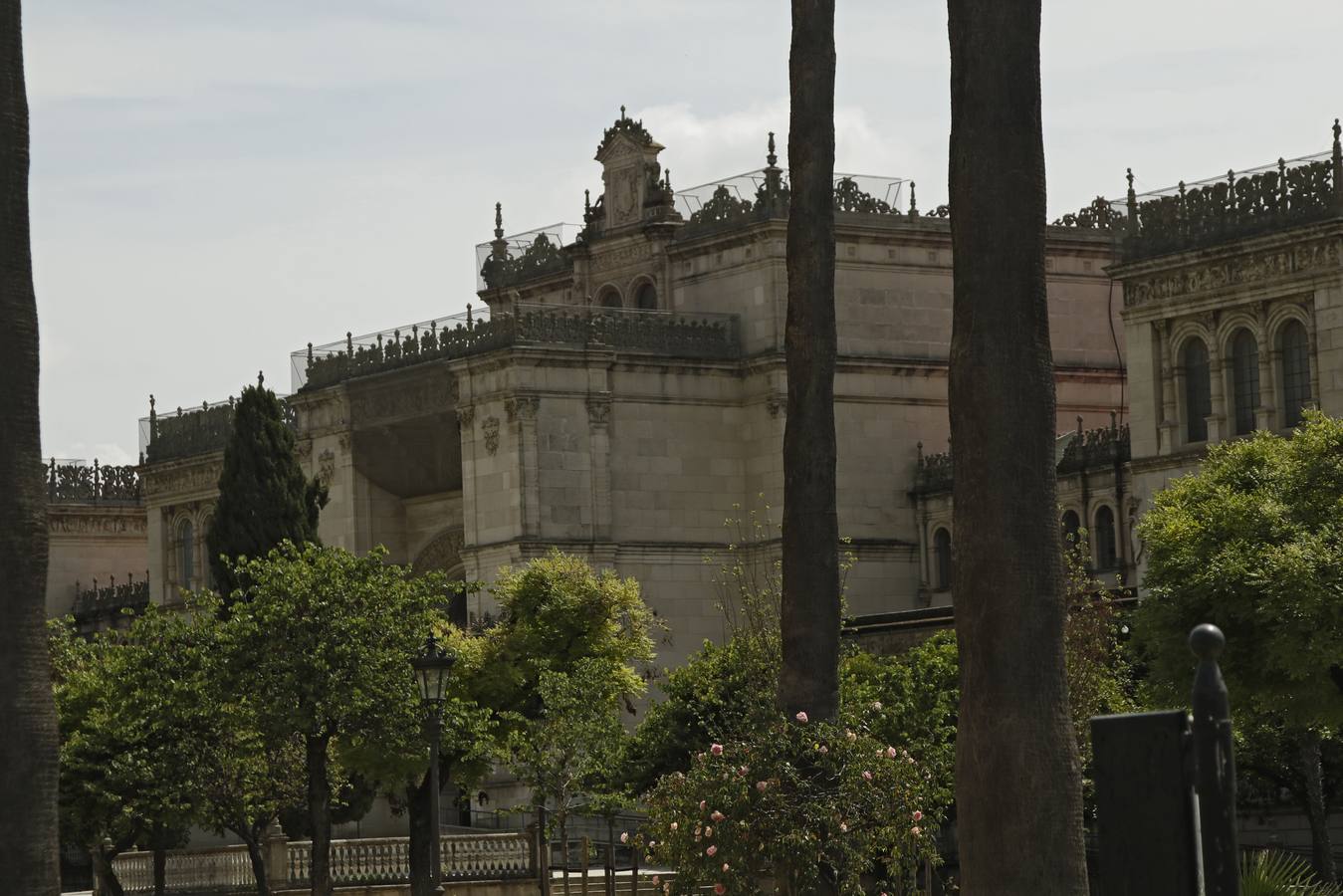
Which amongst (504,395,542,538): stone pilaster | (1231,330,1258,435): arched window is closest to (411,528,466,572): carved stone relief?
(504,395,542,538): stone pilaster

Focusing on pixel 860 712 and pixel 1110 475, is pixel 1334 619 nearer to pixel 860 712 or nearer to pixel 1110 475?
pixel 860 712

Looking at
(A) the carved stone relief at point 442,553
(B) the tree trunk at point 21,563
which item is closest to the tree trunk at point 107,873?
(A) the carved stone relief at point 442,553

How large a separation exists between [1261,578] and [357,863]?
1909 cm

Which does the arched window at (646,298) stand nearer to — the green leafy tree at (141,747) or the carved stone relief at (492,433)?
the carved stone relief at (492,433)

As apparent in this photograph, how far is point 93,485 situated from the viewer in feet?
278


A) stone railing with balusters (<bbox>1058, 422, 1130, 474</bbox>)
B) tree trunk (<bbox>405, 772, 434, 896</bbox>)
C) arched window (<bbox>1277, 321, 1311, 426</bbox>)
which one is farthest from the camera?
stone railing with balusters (<bbox>1058, 422, 1130, 474</bbox>)

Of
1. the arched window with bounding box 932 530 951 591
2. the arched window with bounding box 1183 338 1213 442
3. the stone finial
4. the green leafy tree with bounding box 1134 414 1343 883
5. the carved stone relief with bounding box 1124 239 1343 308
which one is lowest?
the stone finial

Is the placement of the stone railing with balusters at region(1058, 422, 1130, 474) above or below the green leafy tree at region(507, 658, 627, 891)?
above

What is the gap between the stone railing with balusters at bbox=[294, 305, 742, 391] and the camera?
189 ft

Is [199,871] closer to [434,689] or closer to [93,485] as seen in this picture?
[434,689]

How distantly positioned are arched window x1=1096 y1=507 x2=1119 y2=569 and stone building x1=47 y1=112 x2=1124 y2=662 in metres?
5.02

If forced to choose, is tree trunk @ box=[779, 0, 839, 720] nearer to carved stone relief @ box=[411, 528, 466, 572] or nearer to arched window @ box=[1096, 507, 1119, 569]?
arched window @ box=[1096, 507, 1119, 569]

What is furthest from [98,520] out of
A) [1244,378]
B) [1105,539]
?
[1244,378]

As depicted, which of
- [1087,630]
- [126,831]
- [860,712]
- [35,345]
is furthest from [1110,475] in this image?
[35,345]
